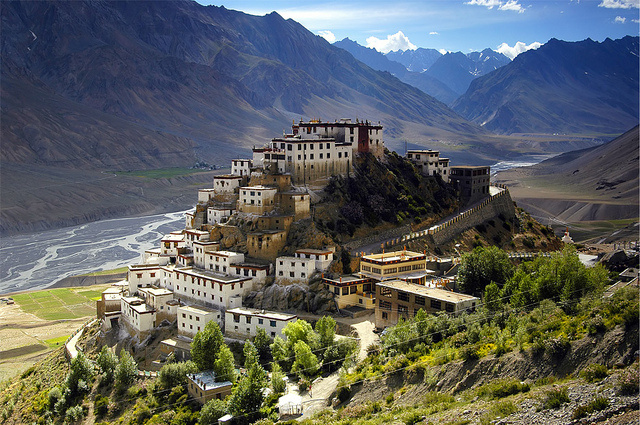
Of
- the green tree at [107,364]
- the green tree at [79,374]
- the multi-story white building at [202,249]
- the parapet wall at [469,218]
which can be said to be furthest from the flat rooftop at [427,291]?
the green tree at [79,374]

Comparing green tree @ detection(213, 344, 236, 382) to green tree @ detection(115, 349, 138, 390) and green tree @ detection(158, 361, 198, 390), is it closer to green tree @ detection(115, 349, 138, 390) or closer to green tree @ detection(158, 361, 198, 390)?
green tree @ detection(158, 361, 198, 390)

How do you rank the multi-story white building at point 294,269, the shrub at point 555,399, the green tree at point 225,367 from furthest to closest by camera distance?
the multi-story white building at point 294,269 < the green tree at point 225,367 < the shrub at point 555,399

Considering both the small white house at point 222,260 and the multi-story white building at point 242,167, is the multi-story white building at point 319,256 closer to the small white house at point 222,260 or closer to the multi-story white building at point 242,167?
the small white house at point 222,260

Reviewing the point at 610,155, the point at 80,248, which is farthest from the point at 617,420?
the point at 610,155

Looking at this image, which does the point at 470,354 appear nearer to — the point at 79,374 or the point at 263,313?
the point at 263,313

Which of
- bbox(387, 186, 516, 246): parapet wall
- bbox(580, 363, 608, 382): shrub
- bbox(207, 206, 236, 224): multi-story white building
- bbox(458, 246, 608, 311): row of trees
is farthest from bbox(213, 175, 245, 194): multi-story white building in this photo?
bbox(580, 363, 608, 382): shrub

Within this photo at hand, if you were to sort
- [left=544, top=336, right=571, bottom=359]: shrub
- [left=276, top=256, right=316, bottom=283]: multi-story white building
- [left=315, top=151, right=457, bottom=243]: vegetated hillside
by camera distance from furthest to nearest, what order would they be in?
[left=315, top=151, right=457, bottom=243]: vegetated hillside < [left=276, top=256, right=316, bottom=283]: multi-story white building < [left=544, top=336, right=571, bottom=359]: shrub

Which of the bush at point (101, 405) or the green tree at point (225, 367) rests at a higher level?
the green tree at point (225, 367)
